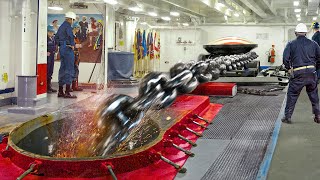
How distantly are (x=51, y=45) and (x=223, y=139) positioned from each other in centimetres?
679

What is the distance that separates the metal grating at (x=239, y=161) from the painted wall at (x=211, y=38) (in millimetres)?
16296

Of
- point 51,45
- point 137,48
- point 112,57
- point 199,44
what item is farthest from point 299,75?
point 199,44

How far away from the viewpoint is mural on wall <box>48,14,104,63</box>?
36.6ft

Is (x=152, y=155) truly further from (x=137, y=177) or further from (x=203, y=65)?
(x=203, y=65)

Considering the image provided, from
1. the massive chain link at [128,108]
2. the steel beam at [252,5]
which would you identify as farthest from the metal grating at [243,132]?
the steel beam at [252,5]

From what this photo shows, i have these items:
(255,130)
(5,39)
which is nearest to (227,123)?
(255,130)

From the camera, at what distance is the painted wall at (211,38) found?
20.1 metres

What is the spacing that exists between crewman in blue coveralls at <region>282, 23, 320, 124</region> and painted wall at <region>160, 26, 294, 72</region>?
14.4 meters

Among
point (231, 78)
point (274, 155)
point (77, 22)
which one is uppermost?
point (77, 22)

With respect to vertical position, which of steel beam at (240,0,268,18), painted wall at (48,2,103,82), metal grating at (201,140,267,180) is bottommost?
metal grating at (201,140,267,180)

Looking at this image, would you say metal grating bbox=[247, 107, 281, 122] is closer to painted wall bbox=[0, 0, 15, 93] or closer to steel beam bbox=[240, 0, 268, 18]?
painted wall bbox=[0, 0, 15, 93]

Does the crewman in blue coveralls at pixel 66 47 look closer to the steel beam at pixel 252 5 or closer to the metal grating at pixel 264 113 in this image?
the metal grating at pixel 264 113

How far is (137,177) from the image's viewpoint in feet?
8.40

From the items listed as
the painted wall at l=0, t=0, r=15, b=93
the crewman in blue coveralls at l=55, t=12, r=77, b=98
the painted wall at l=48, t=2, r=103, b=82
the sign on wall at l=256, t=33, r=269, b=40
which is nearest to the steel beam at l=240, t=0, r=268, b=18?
the sign on wall at l=256, t=33, r=269, b=40
